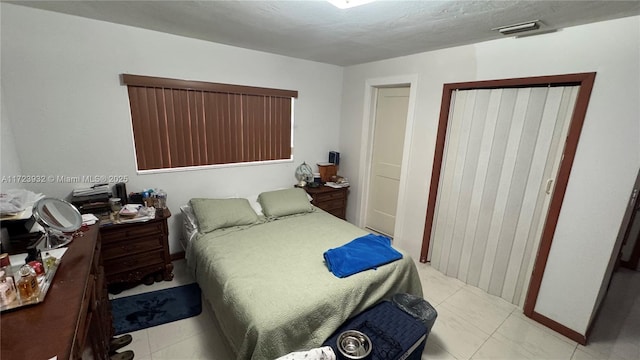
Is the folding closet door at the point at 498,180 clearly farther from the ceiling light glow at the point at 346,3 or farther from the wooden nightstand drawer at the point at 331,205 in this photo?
the ceiling light glow at the point at 346,3

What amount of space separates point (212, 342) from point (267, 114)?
2367mm

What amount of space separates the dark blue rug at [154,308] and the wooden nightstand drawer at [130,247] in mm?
393

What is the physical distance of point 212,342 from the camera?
1913mm

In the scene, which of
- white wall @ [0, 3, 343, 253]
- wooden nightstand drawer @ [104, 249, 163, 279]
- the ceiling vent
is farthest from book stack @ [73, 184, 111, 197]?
the ceiling vent

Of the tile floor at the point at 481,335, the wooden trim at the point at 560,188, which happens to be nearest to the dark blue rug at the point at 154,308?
the tile floor at the point at 481,335

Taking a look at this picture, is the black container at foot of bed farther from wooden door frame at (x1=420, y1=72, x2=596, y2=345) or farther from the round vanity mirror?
the round vanity mirror

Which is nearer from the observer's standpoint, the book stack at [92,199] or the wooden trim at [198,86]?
the book stack at [92,199]

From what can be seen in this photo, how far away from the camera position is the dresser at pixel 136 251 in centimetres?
217

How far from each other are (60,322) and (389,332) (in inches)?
59.3

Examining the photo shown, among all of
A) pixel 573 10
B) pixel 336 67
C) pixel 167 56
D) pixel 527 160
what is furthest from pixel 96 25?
pixel 527 160

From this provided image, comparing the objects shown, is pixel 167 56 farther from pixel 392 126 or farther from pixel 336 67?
pixel 392 126

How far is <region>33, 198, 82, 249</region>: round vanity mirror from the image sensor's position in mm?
1428

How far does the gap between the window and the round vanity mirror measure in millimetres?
1048

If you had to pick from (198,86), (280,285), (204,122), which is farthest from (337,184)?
(280,285)
